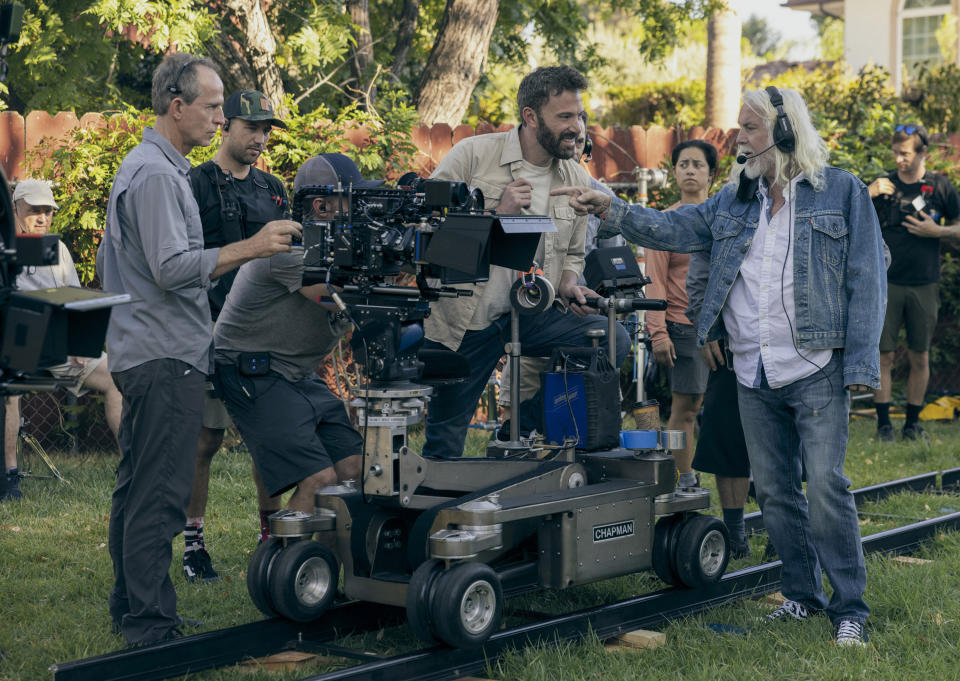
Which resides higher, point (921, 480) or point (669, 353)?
point (669, 353)

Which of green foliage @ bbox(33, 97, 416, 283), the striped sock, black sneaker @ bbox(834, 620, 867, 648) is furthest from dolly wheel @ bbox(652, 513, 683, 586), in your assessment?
green foliage @ bbox(33, 97, 416, 283)

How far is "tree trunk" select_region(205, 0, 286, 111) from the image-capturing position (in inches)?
461

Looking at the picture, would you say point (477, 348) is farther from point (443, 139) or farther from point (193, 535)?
point (443, 139)

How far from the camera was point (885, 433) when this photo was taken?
10.4 meters

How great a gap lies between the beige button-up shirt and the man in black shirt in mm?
1189

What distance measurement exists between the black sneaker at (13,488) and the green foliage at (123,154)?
6.68 ft

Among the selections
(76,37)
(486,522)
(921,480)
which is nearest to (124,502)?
(486,522)

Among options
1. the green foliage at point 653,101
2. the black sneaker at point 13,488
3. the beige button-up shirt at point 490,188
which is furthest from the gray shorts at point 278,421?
the green foliage at point 653,101

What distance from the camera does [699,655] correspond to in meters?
4.86

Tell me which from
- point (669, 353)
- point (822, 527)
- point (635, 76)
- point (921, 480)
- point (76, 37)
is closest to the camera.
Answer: point (822, 527)

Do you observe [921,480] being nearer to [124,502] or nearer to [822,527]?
[822,527]

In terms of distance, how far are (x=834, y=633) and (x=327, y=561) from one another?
219cm

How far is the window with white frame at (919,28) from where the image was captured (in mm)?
27328

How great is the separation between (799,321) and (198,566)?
3.30m
